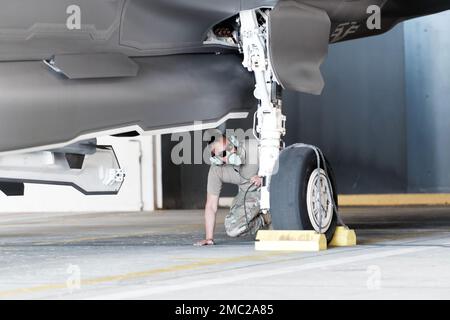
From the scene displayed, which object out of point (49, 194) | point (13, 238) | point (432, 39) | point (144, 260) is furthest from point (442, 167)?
point (144, 260)

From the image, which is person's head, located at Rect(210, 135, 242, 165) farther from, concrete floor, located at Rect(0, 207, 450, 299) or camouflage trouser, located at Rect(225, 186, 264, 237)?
concrete floor, located at Rect(0, 207, 450, 299)

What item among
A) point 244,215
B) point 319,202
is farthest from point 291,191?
point 244,215

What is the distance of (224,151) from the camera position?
9.02 meters

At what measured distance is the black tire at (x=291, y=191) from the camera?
7652mm

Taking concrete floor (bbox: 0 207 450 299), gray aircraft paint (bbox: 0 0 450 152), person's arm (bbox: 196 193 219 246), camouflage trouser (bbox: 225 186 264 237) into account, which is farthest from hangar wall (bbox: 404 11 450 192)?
gray aircraft paint (bbox: 0 0 450 152)

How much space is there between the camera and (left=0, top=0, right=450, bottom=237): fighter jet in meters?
7.47

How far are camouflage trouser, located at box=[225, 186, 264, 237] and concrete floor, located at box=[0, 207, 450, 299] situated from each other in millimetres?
157

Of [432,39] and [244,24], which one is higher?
[432,39]

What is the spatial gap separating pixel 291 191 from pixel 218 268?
A: 4.26 feet

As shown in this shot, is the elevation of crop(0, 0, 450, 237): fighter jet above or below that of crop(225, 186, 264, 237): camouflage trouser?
above

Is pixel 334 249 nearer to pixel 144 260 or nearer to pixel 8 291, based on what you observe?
pixel 144 260

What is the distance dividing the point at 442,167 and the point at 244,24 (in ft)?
36.1
